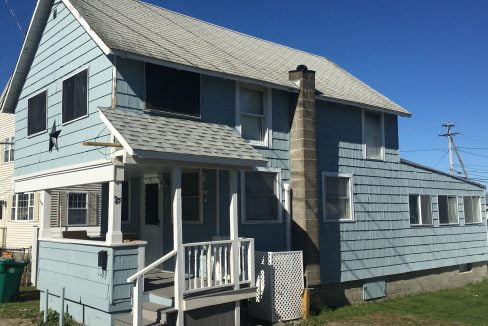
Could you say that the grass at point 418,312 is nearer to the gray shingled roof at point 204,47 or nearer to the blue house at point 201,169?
the blue house at point 201,169

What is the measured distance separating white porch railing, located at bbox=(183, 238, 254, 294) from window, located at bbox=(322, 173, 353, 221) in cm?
372

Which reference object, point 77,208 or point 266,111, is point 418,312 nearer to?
point 266,111

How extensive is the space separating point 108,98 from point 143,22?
3339 mm

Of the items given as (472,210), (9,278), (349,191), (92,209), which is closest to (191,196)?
(349,191)

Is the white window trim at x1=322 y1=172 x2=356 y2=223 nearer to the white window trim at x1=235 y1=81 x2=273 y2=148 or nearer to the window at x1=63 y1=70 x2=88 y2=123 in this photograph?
the white window trim at x1=235 y1=81 x2=273 y2=148

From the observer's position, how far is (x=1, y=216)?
934 inches

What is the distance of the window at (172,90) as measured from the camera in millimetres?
9914

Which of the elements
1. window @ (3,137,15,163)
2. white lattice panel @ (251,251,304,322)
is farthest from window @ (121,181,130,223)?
window @ (3,137,15,163)

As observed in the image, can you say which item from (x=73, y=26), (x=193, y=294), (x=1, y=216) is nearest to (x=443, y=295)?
(x=193, y=294)

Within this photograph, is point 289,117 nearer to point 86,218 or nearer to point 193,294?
point 193,294

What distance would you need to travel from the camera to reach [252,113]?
1181 centimetres

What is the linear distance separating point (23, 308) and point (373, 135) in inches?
421

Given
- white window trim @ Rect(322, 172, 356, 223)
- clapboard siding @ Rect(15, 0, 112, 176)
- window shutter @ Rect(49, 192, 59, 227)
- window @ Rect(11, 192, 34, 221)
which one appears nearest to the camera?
clapboard siding @ Rect(15, 0, 112, 176)

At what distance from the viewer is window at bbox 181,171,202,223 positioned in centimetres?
1087
